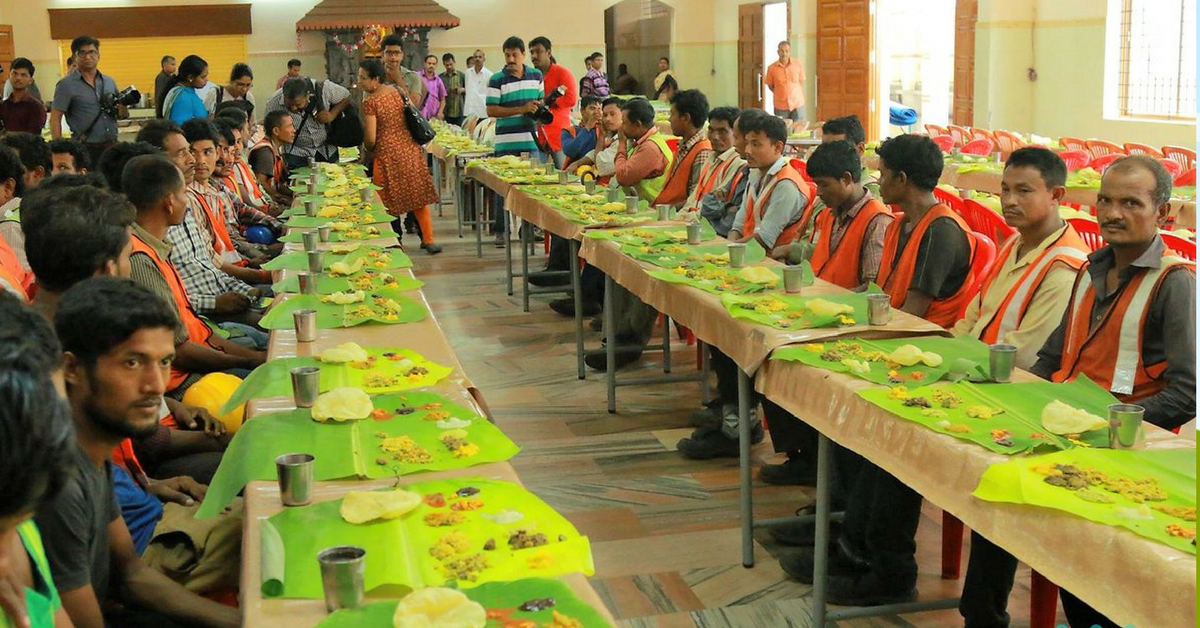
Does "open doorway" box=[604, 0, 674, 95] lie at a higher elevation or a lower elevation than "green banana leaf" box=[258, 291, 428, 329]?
higher

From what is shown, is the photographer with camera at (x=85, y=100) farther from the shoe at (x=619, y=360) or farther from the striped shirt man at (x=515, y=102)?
the shoe at (x=619, y=360)

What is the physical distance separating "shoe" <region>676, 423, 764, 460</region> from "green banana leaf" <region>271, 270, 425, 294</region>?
1.14 meters

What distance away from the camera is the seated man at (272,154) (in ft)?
24.6

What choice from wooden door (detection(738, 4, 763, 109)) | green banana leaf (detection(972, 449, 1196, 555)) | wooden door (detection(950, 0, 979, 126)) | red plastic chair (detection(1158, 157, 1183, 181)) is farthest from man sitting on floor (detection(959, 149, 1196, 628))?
wooden door (detection(738, 4, 763, 109))

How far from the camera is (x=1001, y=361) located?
240cm

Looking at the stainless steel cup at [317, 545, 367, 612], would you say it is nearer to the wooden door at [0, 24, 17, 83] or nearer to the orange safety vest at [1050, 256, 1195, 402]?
the orange safety vest at [1050, 256, 1195, 402]

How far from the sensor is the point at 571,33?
18672mm

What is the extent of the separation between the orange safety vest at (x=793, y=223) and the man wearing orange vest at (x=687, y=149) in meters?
0.94

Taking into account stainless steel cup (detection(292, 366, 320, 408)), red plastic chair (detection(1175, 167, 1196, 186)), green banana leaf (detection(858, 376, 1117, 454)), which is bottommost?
green banana leaf (detection(858, 376, 1117, 454))

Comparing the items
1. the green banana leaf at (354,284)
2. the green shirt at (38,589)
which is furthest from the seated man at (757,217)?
the green shirt at (38,589)

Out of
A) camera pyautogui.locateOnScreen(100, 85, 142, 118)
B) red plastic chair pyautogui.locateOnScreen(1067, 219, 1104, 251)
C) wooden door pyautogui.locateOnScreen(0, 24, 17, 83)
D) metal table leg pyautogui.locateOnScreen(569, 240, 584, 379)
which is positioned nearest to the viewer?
red plastic chair pyautogui.locateOnScreen(1067, 219, 1104, 251)

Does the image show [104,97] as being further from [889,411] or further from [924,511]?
[889,411]

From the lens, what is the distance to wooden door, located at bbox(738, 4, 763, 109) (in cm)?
1722

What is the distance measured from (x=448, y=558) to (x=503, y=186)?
5484 millimetres
